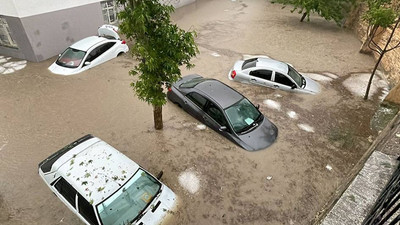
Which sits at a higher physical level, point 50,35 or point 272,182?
point 50,35

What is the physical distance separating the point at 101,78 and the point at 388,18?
11.1m

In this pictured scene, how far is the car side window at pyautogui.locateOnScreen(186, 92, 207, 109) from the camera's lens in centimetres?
780

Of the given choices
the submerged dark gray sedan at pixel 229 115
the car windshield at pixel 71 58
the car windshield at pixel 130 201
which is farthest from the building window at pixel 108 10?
the car windshield at pixel 130 201

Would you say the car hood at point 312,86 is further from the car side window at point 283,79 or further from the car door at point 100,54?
the car door at point 100,54

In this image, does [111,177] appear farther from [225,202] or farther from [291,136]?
[291,136]

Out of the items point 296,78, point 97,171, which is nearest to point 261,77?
point 296,78

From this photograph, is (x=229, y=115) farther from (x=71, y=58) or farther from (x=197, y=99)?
(x=71, y=58)

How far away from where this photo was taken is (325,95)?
32.8 feet

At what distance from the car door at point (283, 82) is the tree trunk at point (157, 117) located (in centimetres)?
511

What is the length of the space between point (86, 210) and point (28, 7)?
9.91m

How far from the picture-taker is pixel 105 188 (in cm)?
479

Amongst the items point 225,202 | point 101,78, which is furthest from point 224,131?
point 101,78

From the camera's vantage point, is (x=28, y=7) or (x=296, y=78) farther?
(x=28, y=7)

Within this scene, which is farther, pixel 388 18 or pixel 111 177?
pixel 388 18
